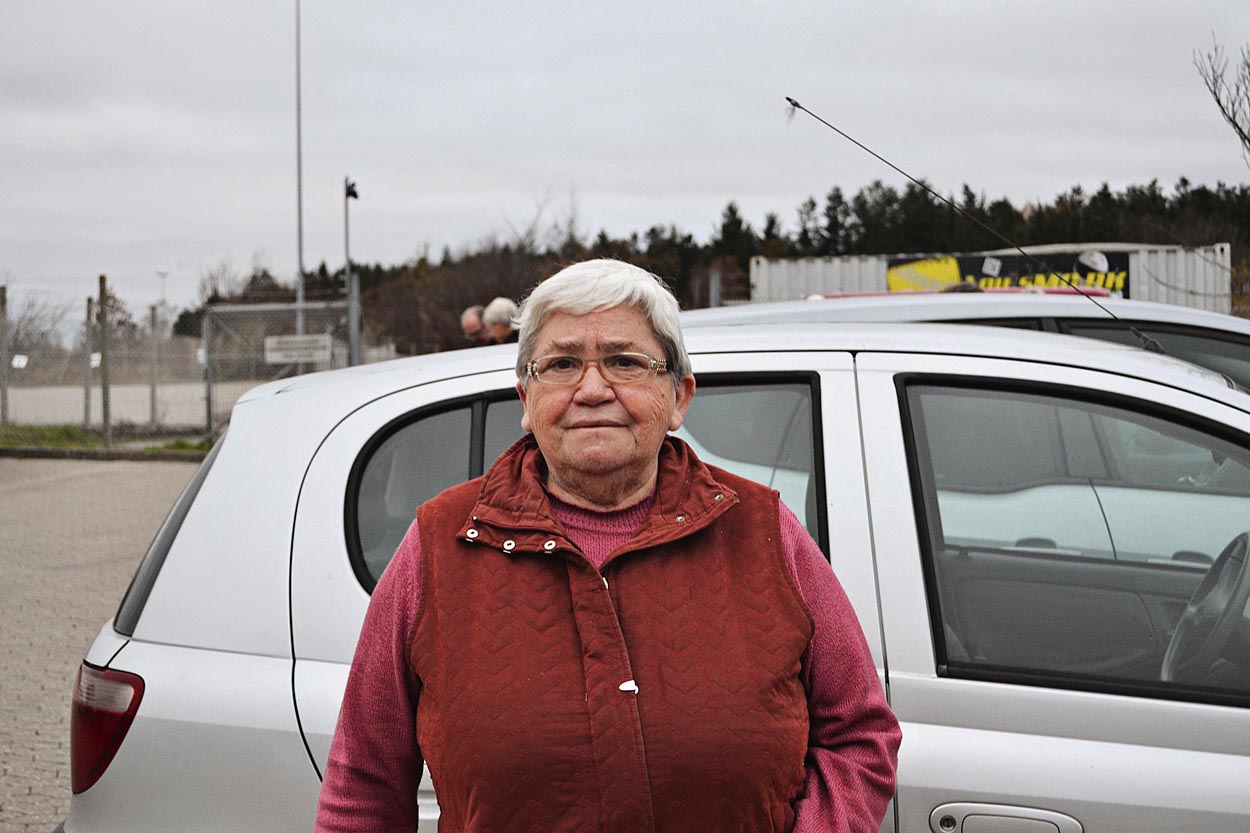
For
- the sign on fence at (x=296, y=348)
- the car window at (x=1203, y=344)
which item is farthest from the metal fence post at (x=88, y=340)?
the car window at (x=1203, y=344)

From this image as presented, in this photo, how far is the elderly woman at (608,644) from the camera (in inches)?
62.2

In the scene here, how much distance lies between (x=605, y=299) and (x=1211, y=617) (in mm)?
1340

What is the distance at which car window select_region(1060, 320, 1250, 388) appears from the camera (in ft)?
15.0

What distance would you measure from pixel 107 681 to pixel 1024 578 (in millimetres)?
1770

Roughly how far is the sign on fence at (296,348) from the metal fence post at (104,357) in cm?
223

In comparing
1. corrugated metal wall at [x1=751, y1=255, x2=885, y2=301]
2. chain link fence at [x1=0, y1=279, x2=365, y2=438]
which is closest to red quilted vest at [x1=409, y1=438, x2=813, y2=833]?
chain link fence at [x1=0, y1=279, x2=365, y2=438]

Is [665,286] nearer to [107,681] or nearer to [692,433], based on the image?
[692,433]

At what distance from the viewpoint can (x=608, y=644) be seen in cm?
158

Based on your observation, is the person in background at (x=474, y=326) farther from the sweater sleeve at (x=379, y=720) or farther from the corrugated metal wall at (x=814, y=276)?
the corrugated metal wall at (x=814, y=276)

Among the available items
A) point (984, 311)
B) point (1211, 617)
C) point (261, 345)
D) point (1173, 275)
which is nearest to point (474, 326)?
point (984, 311)

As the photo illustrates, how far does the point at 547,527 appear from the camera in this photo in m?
1.65

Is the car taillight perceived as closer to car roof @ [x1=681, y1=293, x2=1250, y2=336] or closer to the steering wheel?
the steering wheel

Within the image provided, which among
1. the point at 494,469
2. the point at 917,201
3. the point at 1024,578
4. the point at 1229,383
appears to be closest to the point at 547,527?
the point at 494,469

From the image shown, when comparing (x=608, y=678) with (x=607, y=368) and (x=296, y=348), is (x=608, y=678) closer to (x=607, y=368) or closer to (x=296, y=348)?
(x=607, y=368)
